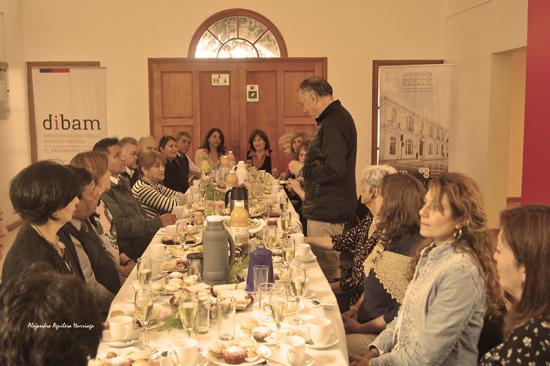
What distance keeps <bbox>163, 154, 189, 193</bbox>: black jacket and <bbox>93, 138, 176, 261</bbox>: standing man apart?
2047 millimetres

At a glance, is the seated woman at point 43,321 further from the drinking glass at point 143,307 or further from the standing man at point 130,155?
the standing man at point 130,155

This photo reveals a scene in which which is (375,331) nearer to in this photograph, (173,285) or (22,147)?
(173,285)

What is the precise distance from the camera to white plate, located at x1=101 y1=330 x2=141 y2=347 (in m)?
1.91

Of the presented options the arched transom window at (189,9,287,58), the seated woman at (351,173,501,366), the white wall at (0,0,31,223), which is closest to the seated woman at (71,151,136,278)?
the seated woman at (351,173,501,366)

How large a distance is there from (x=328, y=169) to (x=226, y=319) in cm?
227

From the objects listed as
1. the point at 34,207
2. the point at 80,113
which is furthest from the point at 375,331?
the point at 80,113

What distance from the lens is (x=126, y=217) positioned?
4.11 m

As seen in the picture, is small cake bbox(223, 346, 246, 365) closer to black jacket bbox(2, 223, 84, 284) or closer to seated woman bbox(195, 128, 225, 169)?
black jacket bbox(2, 223, 84, 284)

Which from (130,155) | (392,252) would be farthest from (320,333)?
(130,155)

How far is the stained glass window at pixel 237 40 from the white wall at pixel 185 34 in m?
0.19

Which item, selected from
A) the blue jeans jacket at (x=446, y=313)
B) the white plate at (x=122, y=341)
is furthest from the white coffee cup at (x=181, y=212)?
the blue jeans jacket at (x=446, y=313)

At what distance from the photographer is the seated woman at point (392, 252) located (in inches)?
99.1

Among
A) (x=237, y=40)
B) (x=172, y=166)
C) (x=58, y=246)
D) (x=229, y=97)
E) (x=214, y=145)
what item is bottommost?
(x=58, y=246)

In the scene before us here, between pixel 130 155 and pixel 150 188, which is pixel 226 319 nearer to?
pixel 150 188
